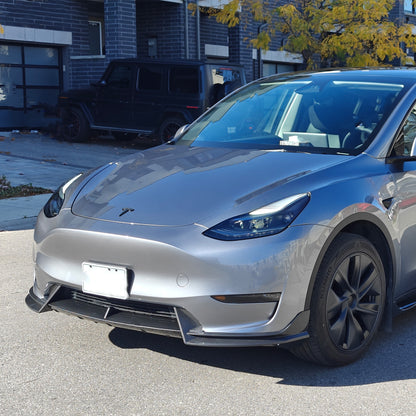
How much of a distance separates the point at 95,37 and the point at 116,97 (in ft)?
17.7

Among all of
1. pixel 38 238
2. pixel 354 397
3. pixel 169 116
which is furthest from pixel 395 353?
pixel 169 116

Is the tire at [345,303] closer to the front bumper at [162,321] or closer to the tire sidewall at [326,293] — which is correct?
the tire sidewall at [326,293]

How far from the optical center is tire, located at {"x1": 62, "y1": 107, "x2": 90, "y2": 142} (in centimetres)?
1683

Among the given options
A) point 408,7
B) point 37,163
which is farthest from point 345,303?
point 408,7

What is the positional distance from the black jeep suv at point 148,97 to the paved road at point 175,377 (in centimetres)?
1133

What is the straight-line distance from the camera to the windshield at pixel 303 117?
4.51m

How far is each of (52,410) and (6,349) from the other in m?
0.97

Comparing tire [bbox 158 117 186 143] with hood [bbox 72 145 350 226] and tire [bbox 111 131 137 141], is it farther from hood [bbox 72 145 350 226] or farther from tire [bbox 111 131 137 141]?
hood [bbox 72 145 350 226]

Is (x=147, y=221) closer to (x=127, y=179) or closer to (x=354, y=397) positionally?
(x=127, y=179)

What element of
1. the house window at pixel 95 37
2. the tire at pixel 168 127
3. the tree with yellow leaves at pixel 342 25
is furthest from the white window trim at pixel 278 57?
the tire at pixel 168 127

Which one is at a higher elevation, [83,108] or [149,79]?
[149,79]

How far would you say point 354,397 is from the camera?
357 cm

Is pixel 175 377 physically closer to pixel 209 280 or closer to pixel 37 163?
pixel 209 280

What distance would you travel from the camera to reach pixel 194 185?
3.96 m
